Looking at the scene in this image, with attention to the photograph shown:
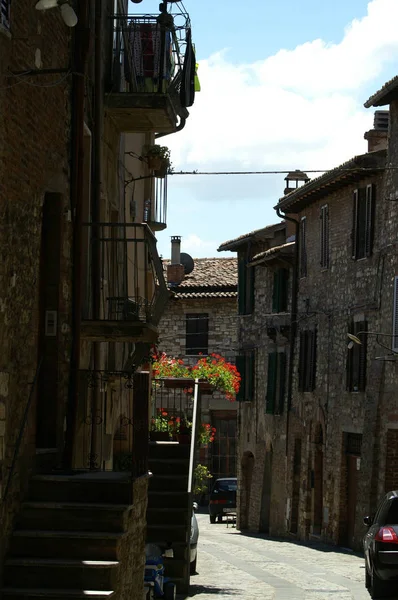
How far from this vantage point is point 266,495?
41469 millimetres

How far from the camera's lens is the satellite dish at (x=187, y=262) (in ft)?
187

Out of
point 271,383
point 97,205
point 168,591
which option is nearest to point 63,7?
point 97,205

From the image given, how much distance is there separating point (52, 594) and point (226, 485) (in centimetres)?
3716

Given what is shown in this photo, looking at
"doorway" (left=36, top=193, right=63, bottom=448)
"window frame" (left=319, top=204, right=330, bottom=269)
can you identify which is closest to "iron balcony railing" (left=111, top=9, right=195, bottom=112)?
"doorway" (left=36, top=193, right=63, bottom=448)

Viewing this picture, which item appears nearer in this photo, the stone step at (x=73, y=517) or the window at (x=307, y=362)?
the stone step at (x=73, y=517)

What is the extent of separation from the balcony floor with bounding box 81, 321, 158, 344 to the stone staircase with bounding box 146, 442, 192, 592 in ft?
15.2

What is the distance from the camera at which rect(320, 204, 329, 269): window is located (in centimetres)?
3447

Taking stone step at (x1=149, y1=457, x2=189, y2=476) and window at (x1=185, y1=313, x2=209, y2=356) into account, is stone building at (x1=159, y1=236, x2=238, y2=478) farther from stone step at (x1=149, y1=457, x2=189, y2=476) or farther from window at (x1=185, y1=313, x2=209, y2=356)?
stone step at (x1=149, y1=457, x2=189, y2=476)

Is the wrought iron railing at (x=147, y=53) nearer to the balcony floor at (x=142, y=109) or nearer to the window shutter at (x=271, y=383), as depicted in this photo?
the balcony floor at (x=142, y=109)

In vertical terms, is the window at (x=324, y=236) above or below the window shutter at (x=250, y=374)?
above

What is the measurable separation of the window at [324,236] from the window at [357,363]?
317cm

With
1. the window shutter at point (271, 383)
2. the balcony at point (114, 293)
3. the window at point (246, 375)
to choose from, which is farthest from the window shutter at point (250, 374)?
the balcony at point (114, 293)

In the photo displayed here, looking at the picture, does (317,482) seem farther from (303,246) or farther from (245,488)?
(245,488)

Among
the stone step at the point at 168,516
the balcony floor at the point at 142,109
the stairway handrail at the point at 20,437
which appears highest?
the balcony floor at the point at 142,109
